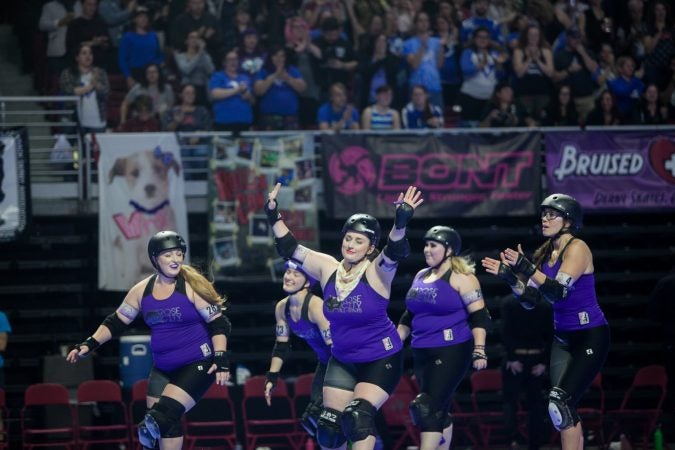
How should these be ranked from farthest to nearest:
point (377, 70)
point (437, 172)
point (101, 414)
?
point (377, 70), point (437, 172), point (101, 414)

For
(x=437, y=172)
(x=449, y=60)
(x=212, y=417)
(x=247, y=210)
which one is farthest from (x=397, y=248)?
(x=449, y=60)

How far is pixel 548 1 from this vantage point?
634 inches

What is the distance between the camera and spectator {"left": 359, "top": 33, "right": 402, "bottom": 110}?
14.7 meters

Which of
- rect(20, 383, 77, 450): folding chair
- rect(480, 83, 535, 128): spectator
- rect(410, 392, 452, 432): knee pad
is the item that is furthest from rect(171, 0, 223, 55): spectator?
rect(410, 392, 452, 432): knee pad

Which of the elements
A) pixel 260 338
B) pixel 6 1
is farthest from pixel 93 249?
pixel 6 1

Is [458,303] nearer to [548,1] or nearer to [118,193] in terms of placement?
[118,193]

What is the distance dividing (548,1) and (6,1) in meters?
7.60

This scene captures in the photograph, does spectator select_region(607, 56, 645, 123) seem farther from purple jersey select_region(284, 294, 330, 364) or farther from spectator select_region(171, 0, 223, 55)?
purple jersey select_region(284, 294, 330, 364)

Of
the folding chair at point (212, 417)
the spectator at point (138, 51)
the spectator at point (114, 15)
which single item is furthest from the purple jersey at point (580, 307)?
the spectator at point (114, 15)

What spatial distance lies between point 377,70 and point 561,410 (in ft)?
21.8

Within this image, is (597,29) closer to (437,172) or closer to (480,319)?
(437,172)

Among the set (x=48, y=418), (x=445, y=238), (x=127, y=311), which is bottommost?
(x=48, y=418)

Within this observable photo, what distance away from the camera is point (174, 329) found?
9641 millimetres

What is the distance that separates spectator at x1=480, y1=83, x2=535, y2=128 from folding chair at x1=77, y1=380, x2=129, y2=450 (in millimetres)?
5519
